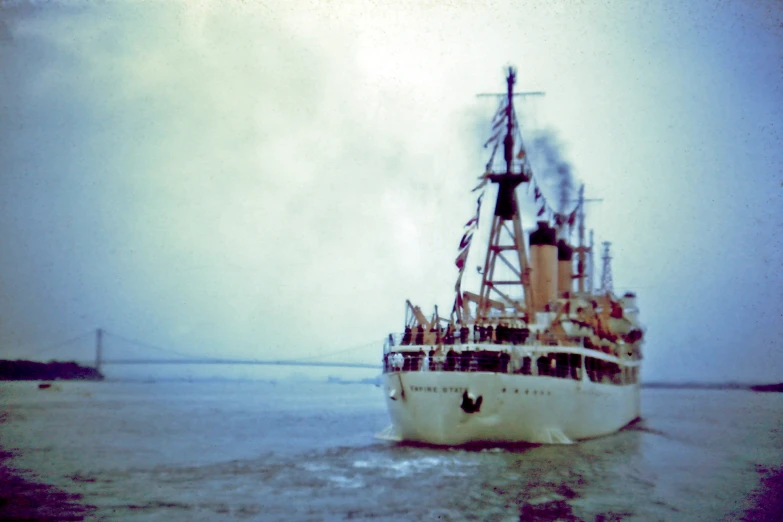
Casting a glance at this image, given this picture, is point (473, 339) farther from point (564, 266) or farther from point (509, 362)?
point (564, 266)

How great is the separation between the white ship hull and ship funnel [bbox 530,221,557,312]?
957 centimetres

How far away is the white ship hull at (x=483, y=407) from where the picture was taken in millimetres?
30484

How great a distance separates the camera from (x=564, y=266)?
56.0m

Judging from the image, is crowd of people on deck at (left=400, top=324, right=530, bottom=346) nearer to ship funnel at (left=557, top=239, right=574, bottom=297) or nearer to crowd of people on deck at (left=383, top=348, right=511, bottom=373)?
crowd of people on deck at (left=383, top=348, right=511, bottom=373)

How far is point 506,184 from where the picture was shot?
40.4m

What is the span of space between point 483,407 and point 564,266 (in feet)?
90.6

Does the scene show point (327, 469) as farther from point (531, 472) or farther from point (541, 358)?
point (541, 358)

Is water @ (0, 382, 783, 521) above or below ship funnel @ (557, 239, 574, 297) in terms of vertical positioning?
below

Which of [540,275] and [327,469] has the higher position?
[540,275]

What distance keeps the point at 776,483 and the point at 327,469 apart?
53.4ft

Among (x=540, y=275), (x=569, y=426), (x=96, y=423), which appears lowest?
(x=96, y=423)

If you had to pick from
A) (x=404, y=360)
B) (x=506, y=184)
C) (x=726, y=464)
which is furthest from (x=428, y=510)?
(x=506, y=184)

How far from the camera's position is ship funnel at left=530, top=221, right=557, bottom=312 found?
43188 millimetres

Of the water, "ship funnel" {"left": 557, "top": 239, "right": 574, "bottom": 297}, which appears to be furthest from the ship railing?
"ship funnel" {"left": 557, "top": 239, "right": 574, "bottom": 297}
